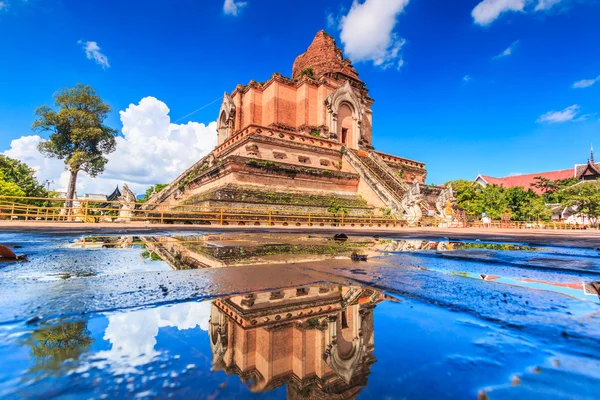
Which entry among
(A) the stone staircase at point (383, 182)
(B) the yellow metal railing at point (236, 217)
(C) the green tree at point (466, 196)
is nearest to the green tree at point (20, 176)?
(B) the yellow metal railing at point (236, 217)

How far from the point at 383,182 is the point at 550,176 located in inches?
2068

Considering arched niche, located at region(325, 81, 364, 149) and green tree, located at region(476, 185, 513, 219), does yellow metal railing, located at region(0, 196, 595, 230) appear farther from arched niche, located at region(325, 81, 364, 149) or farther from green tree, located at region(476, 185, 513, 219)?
green tree, located at region(476, 185, 513, 219)

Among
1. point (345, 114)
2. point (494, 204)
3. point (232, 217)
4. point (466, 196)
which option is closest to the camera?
point (232, 217)

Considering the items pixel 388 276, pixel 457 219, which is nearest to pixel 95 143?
pixel 457 219

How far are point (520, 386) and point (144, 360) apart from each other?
52.5 inches

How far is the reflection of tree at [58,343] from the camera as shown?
1.17 metres

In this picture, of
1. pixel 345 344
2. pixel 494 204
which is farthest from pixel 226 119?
pixel 494 204

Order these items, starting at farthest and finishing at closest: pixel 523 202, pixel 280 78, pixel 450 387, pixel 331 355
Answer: pixel 523 202, pixel 280 78, pixel 331 355, pixel 450 387

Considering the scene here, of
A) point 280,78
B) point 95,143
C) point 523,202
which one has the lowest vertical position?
point 523,202

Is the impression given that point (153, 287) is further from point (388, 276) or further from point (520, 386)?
point (520, 386)

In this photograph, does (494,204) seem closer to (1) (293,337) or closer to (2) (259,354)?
(1) (293,337)

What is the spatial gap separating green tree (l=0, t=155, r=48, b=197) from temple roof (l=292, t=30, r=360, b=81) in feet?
103

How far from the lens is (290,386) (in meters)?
1.12

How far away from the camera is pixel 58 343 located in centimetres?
134
